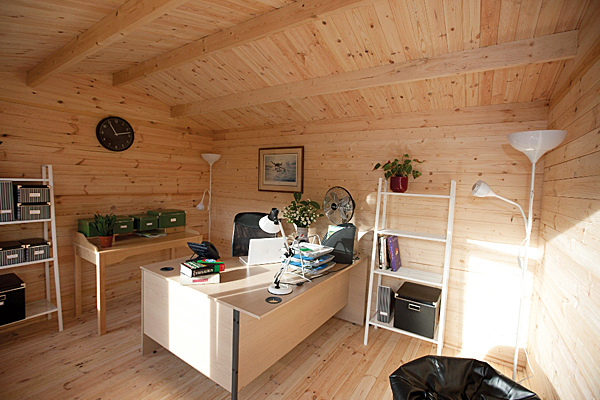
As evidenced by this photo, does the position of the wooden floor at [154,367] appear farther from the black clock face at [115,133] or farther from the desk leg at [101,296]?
the black clock face at [115,133]

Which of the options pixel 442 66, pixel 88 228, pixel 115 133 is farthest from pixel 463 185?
pixel 115 133

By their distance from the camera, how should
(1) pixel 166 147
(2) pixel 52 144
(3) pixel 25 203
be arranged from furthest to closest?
(1) pixel 166 147
(2) pixel 52 144
(3) pixel 25 203

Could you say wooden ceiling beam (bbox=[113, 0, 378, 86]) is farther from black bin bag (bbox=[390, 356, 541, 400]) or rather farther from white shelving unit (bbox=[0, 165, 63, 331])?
black bin bag (bbox=[390, 356, 541, 400])

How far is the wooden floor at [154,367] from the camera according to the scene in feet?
7.29

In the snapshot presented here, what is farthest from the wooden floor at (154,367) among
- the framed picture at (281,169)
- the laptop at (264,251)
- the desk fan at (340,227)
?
the framed picture at (281,169)

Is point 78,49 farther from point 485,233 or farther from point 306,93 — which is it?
point 485,233

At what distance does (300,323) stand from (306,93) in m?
1.96

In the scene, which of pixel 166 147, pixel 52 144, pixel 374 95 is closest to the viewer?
pixel 374 95

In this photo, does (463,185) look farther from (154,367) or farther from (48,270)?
(48,270)

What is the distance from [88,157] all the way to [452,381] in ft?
12.7

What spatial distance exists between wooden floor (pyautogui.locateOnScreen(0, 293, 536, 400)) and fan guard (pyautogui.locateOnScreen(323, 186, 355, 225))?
1.15 meters

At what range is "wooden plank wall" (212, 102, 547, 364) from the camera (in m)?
2.62

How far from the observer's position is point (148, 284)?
96.3 inches

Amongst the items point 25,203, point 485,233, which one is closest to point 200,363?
point 25,203
